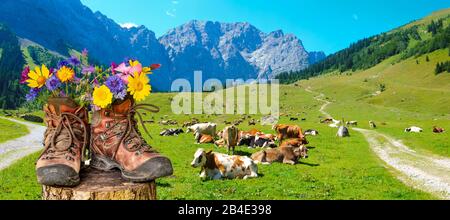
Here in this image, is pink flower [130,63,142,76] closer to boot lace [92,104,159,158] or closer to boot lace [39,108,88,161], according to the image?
boot lace [92,104,159,158]

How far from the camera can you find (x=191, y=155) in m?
28.3

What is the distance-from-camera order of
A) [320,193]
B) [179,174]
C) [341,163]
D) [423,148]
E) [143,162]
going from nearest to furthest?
[143,162] → [320,193] → [179,174] → [341,163] → [423,148]

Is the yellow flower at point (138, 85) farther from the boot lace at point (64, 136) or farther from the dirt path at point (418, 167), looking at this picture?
the dirt path at point (418, 167)

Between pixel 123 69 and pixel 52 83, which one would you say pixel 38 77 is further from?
pixel 123 69

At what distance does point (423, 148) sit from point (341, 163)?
1163 centimetres

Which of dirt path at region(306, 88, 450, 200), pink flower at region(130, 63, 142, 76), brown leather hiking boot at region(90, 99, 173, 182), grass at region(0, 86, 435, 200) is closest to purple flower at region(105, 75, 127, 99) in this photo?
pink flower at region(130, 63, 142, 76)

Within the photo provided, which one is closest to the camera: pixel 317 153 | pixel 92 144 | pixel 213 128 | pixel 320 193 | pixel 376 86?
pixel 92 144

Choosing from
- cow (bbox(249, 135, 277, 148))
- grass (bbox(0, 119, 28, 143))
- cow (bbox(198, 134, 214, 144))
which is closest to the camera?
cow (bbox(249, 135, 277, 148))

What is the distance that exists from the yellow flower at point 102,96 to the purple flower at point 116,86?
0.07 metres

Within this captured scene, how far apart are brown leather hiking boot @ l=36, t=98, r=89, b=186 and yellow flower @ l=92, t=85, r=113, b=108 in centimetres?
68

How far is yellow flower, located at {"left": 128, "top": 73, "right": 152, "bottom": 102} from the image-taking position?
7.38 meters
